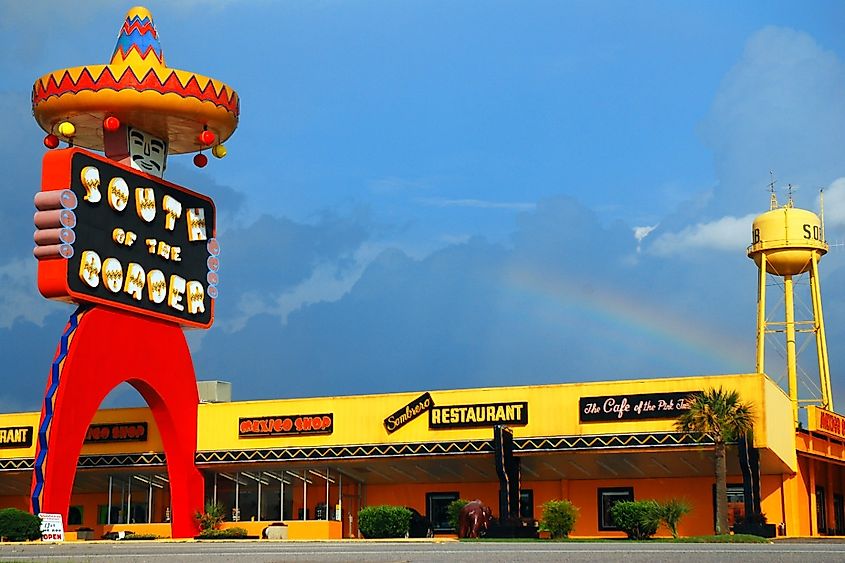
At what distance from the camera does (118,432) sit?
64125 mm

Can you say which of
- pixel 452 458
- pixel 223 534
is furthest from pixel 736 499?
pixel 223 534

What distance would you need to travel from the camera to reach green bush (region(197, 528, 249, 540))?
55906 mm

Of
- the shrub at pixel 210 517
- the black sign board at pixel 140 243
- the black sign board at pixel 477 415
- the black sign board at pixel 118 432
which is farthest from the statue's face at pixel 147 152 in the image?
the black sign board at pixel 477 415

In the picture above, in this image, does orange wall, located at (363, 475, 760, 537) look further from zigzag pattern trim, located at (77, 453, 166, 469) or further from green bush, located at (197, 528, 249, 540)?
zigzag pattern trim, located at (77, 453, 166, 469)

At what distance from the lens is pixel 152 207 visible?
5622 centimetres

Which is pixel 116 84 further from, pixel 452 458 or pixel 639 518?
pixel 639 518

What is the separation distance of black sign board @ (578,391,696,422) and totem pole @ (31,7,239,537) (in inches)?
736

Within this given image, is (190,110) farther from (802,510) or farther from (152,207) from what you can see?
(802,510)

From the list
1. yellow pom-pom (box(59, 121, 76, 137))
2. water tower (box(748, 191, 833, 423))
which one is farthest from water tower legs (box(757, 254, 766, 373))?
yellow pom-pom (box(59, 121, 76, 137))

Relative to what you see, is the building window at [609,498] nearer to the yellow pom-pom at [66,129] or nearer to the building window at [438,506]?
the building window at [438,506]

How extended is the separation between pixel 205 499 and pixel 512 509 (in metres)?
18.1

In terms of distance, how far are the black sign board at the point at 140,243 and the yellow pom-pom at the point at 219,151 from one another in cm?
233

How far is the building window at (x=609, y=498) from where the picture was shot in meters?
57.9

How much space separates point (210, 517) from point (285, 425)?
5.85 metres
